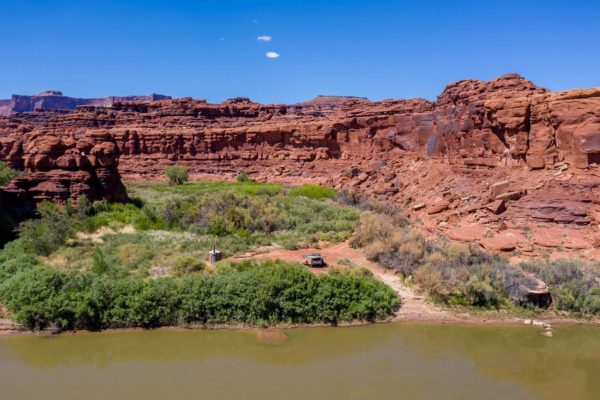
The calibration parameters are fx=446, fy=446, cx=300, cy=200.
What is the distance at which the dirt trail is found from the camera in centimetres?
1215

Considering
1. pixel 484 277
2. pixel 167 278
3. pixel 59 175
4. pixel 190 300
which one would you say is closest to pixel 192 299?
pixel 190 300

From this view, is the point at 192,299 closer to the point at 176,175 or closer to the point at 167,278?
the point at 167,278

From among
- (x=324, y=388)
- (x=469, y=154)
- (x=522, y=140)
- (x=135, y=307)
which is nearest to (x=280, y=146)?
(x=469, y=154)

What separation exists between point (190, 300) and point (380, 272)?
6444 mm

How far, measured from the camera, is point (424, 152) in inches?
1173

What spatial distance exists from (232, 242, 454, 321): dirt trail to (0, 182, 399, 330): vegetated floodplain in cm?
51

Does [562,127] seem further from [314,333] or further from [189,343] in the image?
[189,343]

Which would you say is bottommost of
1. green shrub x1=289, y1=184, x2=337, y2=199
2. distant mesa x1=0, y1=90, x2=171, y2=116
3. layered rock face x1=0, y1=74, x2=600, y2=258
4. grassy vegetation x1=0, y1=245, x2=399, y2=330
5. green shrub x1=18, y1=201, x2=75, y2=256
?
grassy vegetation x1=0, y1=245, x2=399, y2=330

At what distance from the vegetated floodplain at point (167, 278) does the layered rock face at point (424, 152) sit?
510 centimetres

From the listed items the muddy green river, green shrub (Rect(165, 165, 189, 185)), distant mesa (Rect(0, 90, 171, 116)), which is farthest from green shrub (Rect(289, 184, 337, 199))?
distant mesa (Rect(0, 90, 171, 116))

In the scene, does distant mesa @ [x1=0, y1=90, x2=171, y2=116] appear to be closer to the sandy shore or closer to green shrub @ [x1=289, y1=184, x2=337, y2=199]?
green shrub @ [x1=289, y1=184, x2=337, y2=199]

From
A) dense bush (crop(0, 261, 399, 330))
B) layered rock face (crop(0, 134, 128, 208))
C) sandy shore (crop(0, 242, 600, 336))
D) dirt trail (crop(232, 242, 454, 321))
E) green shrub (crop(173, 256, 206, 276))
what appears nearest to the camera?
dense bush (crop(0, 261, 399, 330))

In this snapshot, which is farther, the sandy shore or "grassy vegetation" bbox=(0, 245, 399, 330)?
the sandy shore

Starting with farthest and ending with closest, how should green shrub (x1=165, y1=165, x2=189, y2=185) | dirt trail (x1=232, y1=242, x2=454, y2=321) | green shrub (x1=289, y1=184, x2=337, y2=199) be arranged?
green shrub (x1=165, y1=165, x2=189, y2=185)
green shrub (x1=289, y1=184, x2=337, y2=199)
dirt trail (x1=232, y1=242, x2=454, y2=321)
